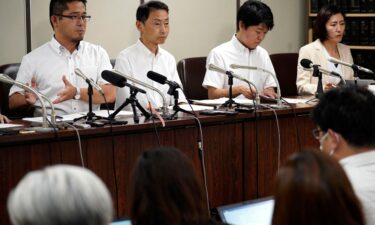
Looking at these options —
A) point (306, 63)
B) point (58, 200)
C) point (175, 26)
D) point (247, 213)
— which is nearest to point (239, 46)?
point (306, 63)

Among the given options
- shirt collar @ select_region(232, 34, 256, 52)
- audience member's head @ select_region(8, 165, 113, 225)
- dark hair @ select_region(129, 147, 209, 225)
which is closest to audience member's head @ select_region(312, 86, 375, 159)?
dark hair @ select_region(129, 147, 209, 225)

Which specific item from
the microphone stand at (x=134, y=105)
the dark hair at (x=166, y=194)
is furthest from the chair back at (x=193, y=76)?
the dark hair at (x=166, y=194)

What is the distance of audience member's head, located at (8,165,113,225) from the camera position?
1.09 m

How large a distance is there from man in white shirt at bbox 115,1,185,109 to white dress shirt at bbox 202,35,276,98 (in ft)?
1.14

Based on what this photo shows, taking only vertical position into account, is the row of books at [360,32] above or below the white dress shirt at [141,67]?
above

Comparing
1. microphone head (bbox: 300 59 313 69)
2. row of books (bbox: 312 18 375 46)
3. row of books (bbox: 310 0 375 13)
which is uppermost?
row of books (bbox: 310 0 375 13)

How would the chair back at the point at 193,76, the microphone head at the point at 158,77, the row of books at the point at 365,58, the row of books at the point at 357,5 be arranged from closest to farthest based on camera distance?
1. the microphone head at the point at 158,77
2. the chair back at the point at 193,76
3. the row of books at the point at 357,5
4. the row of books at the point at 365,58

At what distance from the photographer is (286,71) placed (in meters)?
5.48

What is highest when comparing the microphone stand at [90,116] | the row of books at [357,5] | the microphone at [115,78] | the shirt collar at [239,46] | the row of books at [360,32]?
the row of books at [357,5]

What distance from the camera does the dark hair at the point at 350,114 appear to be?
6.61ft

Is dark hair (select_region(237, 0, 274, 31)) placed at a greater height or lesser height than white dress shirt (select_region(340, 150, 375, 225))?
greater

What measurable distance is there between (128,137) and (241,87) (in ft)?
3.67

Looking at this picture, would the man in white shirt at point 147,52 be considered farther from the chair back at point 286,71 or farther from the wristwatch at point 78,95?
the chair back at point 286,71

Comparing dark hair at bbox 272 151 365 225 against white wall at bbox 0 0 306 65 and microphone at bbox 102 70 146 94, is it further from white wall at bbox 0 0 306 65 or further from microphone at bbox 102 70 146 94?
white wall at bbox 0 0 306 65
